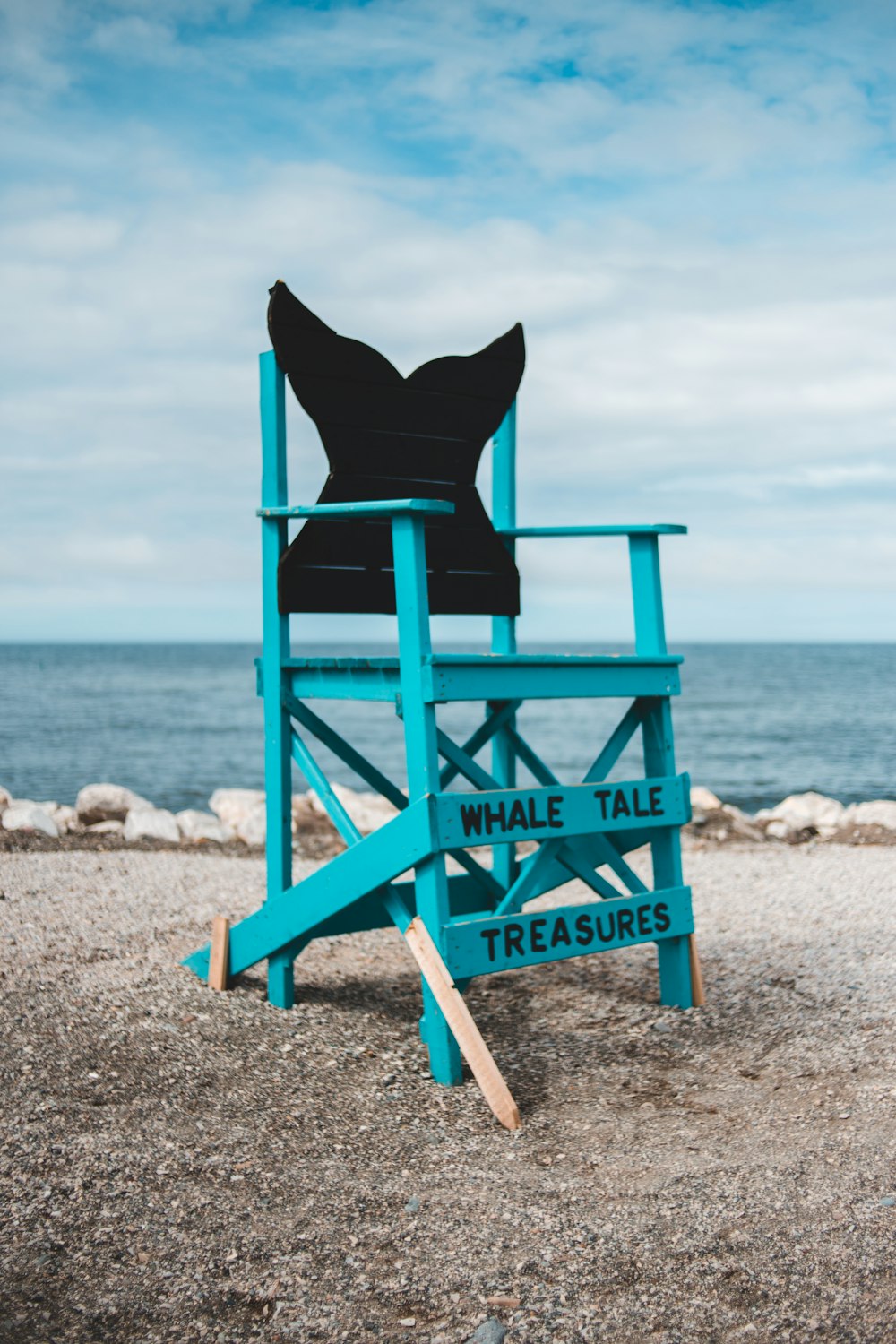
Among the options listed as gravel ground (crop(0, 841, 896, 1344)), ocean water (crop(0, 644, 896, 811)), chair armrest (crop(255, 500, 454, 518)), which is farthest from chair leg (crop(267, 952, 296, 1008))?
ocean water (crop(0, 644, 896, 811))

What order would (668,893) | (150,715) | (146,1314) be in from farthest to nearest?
(150,715) → (668,893) → (146,1314)

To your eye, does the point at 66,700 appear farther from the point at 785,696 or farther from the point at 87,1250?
the point at 87,1250

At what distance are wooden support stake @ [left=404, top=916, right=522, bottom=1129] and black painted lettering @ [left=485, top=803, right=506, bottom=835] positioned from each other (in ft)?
1.28

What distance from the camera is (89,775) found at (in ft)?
69.1

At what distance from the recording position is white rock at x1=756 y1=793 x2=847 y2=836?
480 inches

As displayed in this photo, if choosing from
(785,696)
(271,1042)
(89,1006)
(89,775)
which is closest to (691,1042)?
(271,1042)

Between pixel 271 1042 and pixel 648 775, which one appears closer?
pixel 271 1042

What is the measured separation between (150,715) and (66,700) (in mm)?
7800

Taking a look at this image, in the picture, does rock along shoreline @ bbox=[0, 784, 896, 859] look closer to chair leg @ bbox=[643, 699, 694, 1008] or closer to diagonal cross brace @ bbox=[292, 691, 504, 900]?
diagonal cross brace @ bbox=[292, 691, 504, 900]

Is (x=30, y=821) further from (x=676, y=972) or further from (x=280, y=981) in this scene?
(x=676, y=972)

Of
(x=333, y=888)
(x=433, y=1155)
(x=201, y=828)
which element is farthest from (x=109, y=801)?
(x=433, y=1155)

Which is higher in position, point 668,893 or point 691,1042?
point 668,893

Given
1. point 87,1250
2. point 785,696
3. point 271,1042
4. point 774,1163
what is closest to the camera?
point 87,1250

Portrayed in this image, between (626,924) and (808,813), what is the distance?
983cm
